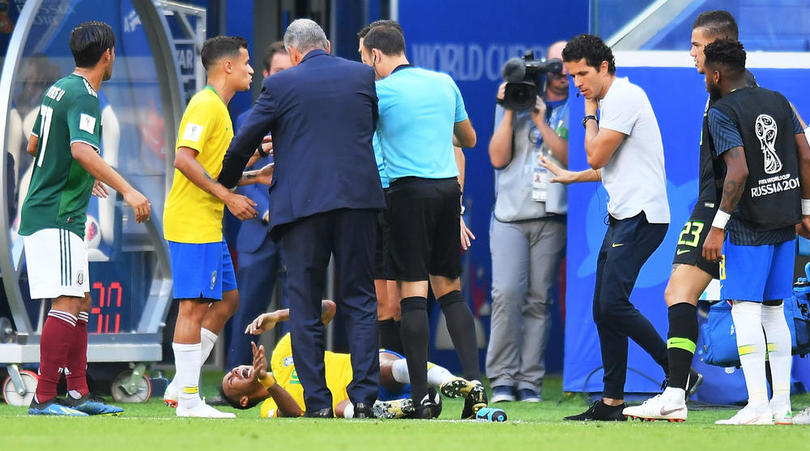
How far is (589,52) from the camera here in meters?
7.45

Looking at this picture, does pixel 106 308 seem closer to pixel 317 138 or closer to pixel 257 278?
pixel 257 278

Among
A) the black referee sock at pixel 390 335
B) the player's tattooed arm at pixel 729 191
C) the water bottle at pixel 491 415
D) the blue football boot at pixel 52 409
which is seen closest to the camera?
the player's tattooed arm at pixel 729 191

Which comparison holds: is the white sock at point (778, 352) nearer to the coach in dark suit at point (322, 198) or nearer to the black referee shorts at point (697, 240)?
the black referee shorts at point (697, 240)

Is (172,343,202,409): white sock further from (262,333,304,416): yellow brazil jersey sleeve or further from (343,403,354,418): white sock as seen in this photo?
(343,403,354,418): white sock

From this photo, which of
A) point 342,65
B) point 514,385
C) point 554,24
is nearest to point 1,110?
point 342,65

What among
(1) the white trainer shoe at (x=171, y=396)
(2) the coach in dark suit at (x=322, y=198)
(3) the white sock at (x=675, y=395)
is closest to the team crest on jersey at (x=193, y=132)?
(2) the coach in dark suit at (x=322, y=198)

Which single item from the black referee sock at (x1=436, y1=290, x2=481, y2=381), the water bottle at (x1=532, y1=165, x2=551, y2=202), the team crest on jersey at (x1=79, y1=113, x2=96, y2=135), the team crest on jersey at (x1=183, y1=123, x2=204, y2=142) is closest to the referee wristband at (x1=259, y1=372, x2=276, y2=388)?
the black referee sock at (x1=436, y1=290, x2=481, y2=381)

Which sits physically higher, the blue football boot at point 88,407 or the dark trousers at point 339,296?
the dark trousers at point 339,296

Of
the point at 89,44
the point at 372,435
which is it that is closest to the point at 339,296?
the point at 372,435

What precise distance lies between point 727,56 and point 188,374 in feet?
9.87

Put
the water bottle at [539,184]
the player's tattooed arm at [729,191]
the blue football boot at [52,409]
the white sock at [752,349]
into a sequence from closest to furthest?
the player's tattooed arm at [729,191], the white sock at [752,349], the blue football boot at [52,409], the water bottle at [539,184]

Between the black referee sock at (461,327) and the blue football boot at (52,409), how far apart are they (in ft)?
5.94

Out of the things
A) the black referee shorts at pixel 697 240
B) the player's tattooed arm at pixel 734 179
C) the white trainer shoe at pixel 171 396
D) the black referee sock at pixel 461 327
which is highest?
the player's tattooed arm at pixel 734 179

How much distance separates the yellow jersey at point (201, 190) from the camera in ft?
24.4
